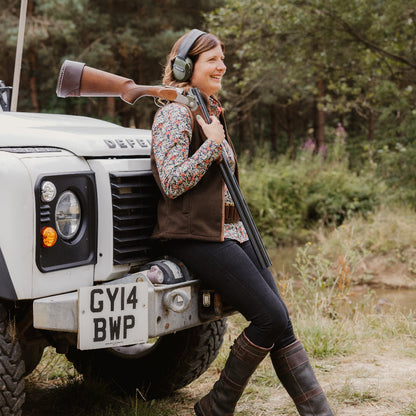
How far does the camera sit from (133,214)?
10.3 ft

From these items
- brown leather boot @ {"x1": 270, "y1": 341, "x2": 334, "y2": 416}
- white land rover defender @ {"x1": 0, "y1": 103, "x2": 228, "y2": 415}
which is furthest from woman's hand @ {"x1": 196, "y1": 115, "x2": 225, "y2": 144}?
brown leather boot @ {"x1": 270, "y1": 341, "x2": 334, "y2": 416}

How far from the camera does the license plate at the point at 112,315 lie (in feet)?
9.01

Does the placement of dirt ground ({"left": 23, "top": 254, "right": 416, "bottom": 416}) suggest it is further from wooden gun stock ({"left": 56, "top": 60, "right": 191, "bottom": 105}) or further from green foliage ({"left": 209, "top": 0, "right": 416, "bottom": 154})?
green foliage ({"left": 209, "top": 0, "right": 416, "bottom": 154})

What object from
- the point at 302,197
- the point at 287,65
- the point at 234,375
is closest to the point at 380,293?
the point at 302,197

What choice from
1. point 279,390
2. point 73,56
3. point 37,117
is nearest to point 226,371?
point 279,390

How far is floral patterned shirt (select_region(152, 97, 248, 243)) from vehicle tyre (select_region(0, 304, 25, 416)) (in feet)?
2.90

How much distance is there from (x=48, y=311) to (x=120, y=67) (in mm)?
17832

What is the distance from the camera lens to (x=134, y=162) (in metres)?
3.17

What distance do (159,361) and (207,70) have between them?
1.73 m

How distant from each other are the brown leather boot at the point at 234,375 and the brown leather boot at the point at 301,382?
0.15 m

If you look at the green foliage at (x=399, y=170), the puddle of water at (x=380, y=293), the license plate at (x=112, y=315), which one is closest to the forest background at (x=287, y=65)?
the green foliage at (x=399, y=170)

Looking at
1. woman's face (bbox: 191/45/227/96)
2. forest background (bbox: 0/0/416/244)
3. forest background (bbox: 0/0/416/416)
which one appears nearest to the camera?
woman's face (bbox: 191/45/227/96)

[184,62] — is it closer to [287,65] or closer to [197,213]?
[197,213]

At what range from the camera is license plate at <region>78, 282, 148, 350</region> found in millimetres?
2746
